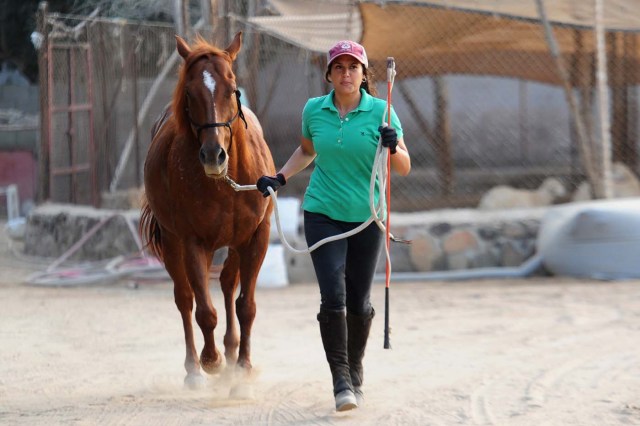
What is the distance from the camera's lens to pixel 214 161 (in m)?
5.45

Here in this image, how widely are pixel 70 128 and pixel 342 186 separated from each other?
9208mm

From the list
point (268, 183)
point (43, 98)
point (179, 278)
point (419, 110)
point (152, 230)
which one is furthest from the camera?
point (419, 110)

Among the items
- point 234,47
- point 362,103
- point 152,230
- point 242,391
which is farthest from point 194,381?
point 362,103

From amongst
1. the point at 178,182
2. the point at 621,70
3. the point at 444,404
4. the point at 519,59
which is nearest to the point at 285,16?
the point at 519,59

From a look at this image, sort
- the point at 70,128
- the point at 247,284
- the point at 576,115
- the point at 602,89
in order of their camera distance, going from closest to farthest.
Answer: the point at 247,284 < the point at 602,89 < the point at 576,115 < the point at 70,128

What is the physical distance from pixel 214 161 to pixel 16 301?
5589 millimetres

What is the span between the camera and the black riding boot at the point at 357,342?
5.61 metres

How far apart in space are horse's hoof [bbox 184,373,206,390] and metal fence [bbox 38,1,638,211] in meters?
5.76

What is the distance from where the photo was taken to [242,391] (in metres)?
6.01

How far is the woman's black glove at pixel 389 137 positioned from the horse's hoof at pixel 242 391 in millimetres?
1691

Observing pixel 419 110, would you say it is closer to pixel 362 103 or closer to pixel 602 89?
pixel 602 89

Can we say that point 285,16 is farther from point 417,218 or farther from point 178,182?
point 178,182

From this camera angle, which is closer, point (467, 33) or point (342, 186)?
point (342, 186)

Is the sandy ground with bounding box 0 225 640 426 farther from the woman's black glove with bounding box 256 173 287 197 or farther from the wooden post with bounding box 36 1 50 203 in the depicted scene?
the wooden post with bounding box 36 1 50 203
